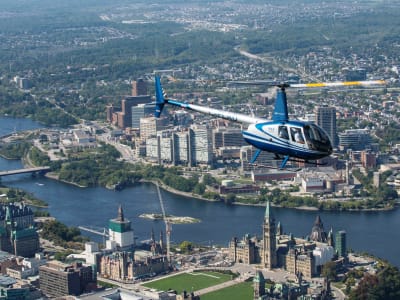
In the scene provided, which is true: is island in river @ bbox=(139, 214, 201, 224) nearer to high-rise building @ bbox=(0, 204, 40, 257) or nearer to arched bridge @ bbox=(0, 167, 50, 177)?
high-rise building @ bbox=(0, 204, 40, 257)

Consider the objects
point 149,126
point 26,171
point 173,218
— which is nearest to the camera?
point 173,218

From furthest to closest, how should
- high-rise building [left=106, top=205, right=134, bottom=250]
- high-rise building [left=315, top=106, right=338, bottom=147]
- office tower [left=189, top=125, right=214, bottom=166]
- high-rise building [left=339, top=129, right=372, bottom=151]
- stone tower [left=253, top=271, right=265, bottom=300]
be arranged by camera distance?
1. high-rise building [left=315, top=106, right=338, bottom=147]
2. high-rise building [left=339, top=129, right=372, bottom=151]
3. office tower [left=189, top=125, right=214, bottom=166]
4. high-rise building [left=106, top=205, right=134, bottom=250]
5. stone tower [left=253, top=271, right=265, bottom=300]

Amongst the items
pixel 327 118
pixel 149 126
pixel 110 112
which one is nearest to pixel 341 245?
pixel 327 118

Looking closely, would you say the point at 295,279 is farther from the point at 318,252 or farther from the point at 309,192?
the point at 309,192

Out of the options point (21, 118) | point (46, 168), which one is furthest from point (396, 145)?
point (21, 118)

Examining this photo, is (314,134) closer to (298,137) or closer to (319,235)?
(298,137)

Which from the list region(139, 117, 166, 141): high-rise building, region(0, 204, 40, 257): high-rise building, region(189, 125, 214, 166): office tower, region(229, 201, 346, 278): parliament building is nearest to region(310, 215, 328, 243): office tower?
region(229, 201, 346, 278): parliament building
